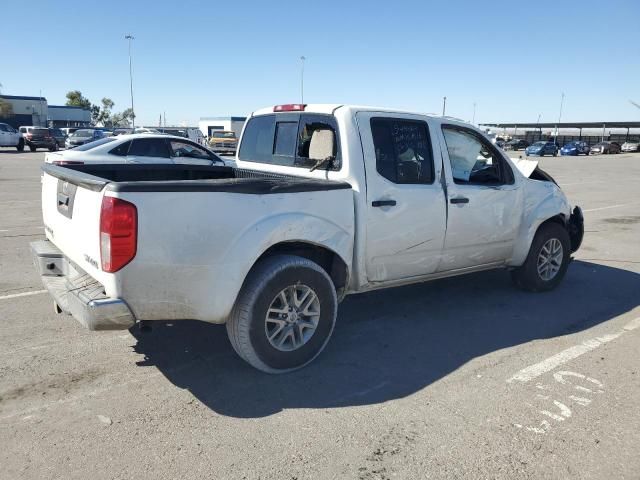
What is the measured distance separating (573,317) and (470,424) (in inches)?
100

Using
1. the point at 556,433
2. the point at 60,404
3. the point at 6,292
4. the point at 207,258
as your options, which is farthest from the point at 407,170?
the point at 6,292

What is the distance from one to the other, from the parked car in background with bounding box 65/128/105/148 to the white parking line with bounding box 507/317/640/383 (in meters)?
30.3

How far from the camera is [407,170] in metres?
4.46

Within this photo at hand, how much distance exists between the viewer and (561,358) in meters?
4.16

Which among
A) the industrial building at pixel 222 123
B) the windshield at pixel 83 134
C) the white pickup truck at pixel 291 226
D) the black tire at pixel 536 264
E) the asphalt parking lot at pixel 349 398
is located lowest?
the asphalt parking lot at pixel 349 398

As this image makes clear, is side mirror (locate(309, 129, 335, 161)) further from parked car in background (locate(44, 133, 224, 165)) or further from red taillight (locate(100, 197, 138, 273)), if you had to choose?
parked car in background (locate(44, 133, 224, 165))

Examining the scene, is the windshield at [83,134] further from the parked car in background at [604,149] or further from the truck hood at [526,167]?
the parked car in background at [604,149]

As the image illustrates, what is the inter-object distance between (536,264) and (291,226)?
3.31 metres

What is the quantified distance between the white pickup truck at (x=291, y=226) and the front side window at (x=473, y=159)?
0.01 meters

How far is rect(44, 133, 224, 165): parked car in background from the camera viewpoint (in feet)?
40.7

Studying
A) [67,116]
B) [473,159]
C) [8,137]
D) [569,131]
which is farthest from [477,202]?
[569,131]

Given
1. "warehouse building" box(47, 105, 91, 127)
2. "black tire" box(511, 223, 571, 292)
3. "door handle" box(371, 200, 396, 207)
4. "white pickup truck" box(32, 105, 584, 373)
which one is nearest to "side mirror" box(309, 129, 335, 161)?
"white pickup truck" box(32, 105, 584, 373)

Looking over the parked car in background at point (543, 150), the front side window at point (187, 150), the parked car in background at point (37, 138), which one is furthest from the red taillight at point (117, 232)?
the parked car in background at point (543, 150)

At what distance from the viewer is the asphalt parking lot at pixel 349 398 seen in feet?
9.12
